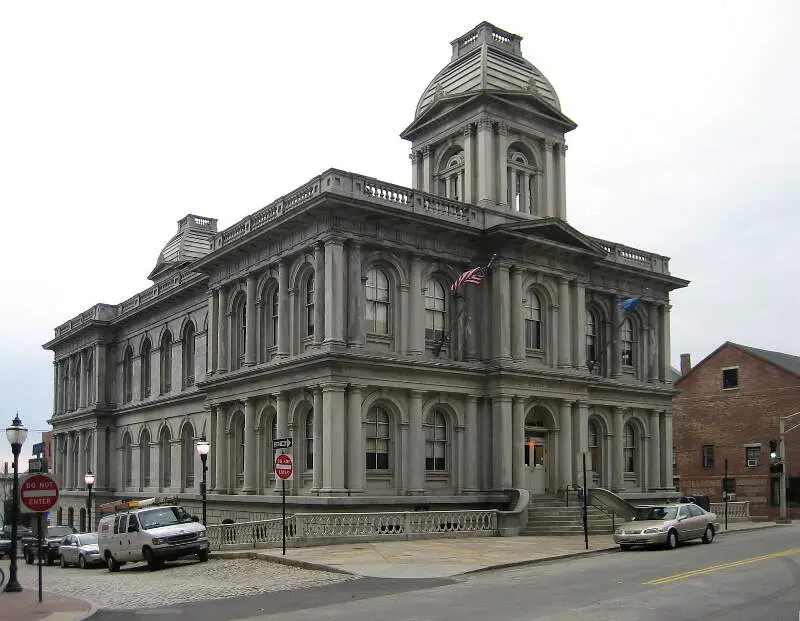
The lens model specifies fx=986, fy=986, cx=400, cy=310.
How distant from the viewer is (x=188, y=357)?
5244 cm

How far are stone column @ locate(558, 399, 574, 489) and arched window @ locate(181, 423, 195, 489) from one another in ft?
65.6

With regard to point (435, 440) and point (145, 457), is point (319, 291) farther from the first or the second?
point (145, 457)

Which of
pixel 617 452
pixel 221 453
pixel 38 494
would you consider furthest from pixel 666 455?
pixel 38 494

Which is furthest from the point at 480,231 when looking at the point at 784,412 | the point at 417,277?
the point at 784,412

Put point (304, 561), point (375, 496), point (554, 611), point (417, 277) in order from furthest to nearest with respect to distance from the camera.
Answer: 1. point (417, 277)
2. point (375, 496)
3. point (304, 561)
4. point (554, 611)

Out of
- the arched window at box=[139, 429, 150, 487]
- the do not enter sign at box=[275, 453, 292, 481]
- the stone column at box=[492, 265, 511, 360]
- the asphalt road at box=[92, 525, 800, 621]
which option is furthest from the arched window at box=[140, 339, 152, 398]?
the asphalt road at box=[92, 525, 800, 621]

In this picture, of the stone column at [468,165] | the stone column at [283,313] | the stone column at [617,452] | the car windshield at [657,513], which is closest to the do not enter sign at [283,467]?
the car windshield at [657,513]

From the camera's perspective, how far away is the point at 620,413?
46000mm

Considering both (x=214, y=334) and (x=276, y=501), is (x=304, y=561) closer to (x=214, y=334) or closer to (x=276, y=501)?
(x=276, y=501)

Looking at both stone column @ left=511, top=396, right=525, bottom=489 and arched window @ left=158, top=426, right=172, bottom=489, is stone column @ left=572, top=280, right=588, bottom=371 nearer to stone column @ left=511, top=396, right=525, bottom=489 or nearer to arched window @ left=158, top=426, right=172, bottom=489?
stone column @ left=511, top=396, right=525, bottom=489

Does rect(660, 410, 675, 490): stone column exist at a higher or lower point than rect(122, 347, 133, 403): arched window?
lower

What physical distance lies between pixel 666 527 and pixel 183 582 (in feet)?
45.7

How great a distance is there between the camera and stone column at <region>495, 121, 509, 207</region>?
41594mm

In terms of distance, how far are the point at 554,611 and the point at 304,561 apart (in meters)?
10.2
